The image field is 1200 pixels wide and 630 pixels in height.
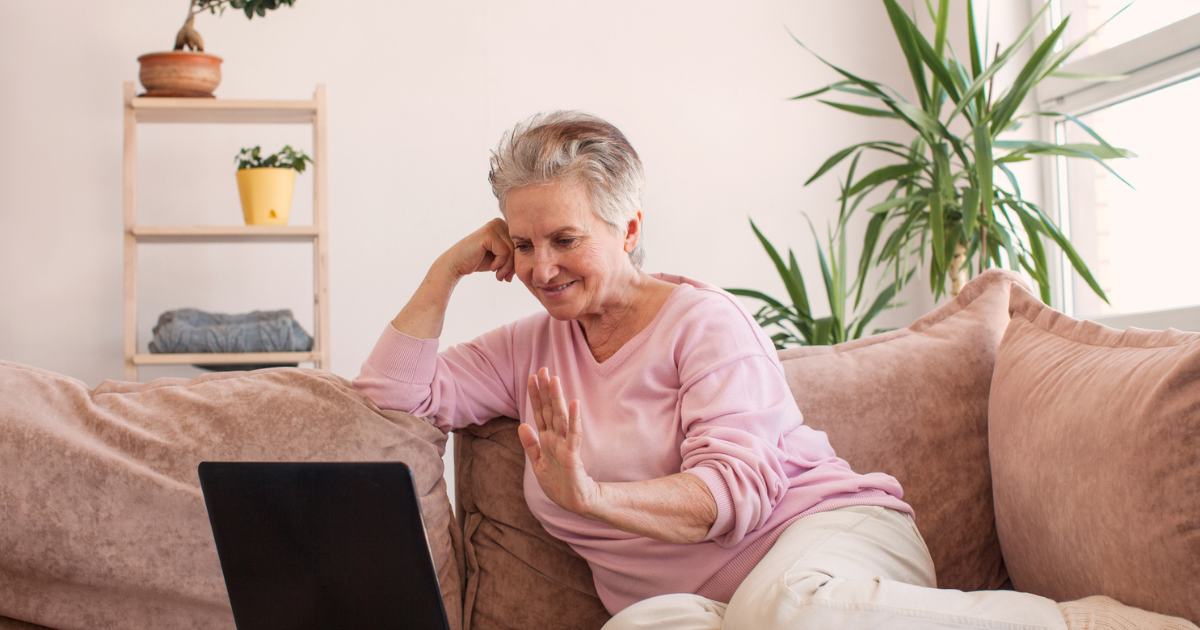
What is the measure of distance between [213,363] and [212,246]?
49 cm

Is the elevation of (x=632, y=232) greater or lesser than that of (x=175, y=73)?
lesser

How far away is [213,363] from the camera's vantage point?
2.39 m

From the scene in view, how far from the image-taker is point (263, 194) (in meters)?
2.46

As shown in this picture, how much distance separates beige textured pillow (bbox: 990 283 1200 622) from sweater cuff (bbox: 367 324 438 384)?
88 centimetres

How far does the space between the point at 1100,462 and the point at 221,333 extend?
2102 millimetres

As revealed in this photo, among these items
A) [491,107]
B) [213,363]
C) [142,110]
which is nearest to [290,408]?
[213,363]

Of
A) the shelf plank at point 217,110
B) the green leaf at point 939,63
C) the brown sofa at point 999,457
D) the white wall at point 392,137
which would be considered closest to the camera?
the brown sofa at point 999,457

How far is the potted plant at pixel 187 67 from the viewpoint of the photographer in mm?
2404

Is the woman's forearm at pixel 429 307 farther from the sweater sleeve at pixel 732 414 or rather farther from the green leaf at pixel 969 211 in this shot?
the green leaf at pixel 969 211

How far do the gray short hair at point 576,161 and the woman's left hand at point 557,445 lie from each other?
39 cm

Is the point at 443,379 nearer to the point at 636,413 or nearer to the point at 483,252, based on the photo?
the point at 483,252

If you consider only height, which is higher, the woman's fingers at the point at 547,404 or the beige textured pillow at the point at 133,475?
the woman's fingers at the point at 547,404

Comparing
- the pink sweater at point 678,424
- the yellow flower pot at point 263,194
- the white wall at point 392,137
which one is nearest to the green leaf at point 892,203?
the pink sweater at point 678,424

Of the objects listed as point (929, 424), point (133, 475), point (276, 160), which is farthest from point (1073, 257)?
point (276, 160)
